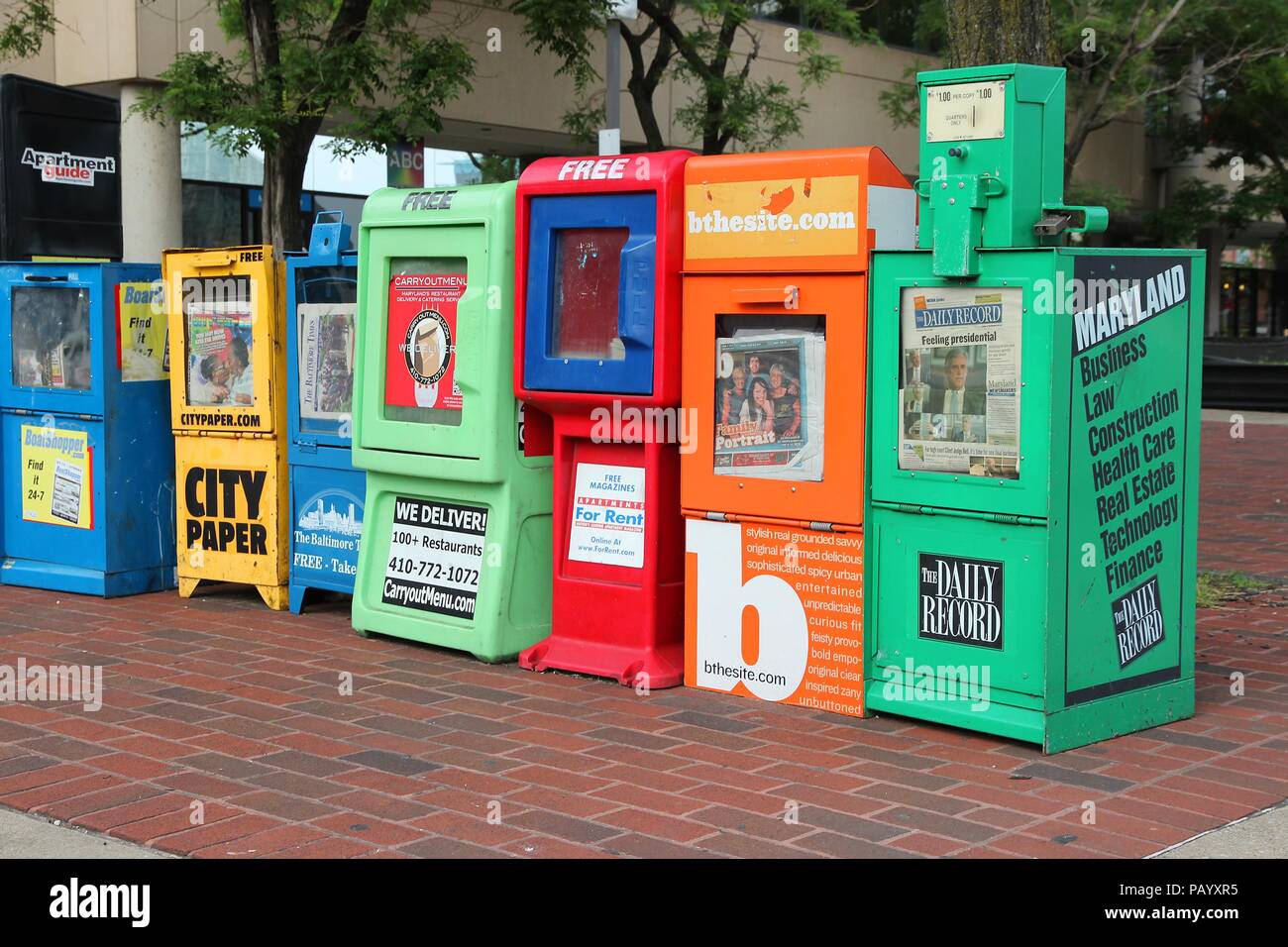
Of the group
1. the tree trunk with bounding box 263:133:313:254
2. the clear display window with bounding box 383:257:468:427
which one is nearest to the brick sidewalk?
the clear display window with bounding box 383:257:468:427

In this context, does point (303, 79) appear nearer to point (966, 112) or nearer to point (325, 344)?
point (325, 344)

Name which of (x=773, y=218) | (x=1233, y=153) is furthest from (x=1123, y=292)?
(x=1233, y=153)

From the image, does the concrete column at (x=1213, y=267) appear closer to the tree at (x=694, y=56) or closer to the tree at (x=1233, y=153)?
the tree at (x=1233, y=153)

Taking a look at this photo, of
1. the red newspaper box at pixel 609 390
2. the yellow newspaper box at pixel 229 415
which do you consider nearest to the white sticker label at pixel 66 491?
the yellow newspaper box at pixel 229 415

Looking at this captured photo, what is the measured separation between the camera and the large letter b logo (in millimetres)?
5887

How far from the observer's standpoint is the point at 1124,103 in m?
19.7

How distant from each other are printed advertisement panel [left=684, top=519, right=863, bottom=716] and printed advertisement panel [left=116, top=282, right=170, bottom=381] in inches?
145

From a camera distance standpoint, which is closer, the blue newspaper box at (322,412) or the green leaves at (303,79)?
the blue newspaper box at (322,412)

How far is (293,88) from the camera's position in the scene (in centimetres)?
1127

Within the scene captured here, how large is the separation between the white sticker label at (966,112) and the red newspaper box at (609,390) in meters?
1.12

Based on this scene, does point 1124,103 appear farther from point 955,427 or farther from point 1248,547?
point 955,427

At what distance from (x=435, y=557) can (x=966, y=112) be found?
10.3 feet

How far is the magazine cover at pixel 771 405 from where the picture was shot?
577 cm
